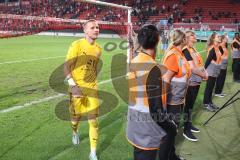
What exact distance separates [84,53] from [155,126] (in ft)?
7.86

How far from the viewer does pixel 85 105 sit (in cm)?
589

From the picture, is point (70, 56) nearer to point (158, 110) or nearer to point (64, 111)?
point (158, 110)

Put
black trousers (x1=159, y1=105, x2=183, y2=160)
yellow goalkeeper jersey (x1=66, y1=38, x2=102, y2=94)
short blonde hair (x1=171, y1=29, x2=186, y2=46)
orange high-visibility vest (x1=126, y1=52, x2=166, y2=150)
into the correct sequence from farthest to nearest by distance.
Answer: yellow goalkeeper jersey (x1=66, y1=38, x2=102, y2=94) → short blonde hair (x1=171, y1=29, x2=186, y2=46) → black trousers (x1=159, y1=105, x2=183, y2=160) → orange high-visibility vest (x1=126, y1=52, x2=166, y2=150)

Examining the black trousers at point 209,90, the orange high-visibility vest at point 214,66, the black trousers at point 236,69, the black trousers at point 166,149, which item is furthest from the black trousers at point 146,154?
the black trousers at point 236,69

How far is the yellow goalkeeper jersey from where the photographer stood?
5746mm

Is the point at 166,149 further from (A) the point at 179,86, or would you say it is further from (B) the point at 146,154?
(B) the point at 146,154

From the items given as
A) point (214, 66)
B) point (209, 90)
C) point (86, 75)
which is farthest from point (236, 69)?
point (86, 75)

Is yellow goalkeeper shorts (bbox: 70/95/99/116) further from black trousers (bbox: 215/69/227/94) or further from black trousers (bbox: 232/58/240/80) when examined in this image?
black trousers (bbox: 232/58/240/80)

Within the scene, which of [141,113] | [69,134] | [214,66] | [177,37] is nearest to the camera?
[141,113]

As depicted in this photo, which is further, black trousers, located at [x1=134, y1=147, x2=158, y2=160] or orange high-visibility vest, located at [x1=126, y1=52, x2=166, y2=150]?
black trousers, located at [x1=134, y1=147, x2=158, y2=160]

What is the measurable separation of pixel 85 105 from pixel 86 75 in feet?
1.62

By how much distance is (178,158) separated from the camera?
5.77m

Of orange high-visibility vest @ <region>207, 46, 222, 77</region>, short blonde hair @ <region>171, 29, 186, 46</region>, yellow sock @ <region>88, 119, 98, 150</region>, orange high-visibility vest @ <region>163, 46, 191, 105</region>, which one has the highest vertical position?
short blonde hair @ <region>171, 29, 186, 46</region>

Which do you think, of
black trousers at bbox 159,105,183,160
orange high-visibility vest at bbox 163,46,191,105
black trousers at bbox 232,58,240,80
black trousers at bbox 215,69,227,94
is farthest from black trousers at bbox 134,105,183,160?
black trousers at bbox 232,58,240,80
